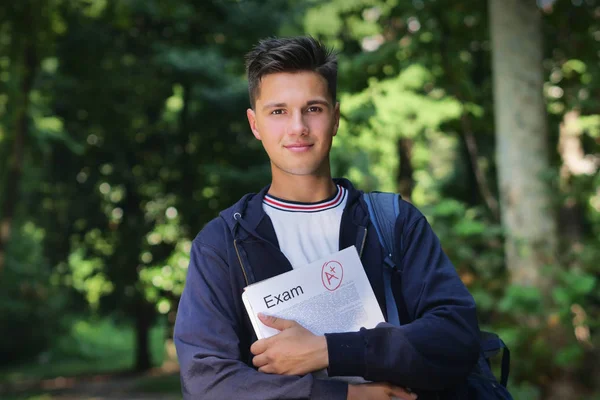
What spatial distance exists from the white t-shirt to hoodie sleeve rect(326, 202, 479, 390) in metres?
0.22

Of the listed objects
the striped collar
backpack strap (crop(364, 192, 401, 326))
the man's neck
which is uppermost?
the man's neck

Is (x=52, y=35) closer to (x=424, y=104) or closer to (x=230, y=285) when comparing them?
(x=424, y=104)

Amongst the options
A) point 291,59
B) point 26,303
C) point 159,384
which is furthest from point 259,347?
point 26,303

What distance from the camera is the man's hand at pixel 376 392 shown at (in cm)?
219

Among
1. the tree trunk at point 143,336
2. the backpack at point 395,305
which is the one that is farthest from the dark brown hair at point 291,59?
the tree trunk at point 143,336

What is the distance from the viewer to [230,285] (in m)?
2.33

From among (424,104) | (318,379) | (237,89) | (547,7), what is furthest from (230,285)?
(237,89)

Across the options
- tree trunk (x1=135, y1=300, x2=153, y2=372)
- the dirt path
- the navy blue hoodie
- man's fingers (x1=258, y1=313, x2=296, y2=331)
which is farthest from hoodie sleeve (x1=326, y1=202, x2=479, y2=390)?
tree trunk (x1=135, y1=300, x2=153, y2=372)

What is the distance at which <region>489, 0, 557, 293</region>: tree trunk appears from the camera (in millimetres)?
7613

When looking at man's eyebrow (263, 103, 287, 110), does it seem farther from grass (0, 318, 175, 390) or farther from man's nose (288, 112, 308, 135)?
grass (0, 318, 175, 390)

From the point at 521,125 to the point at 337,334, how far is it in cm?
597

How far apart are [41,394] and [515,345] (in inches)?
709

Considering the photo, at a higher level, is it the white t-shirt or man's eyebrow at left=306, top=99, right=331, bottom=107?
man's eyebrow at left=306, top=99, right=331, bottom=107

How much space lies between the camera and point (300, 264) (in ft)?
7.82
